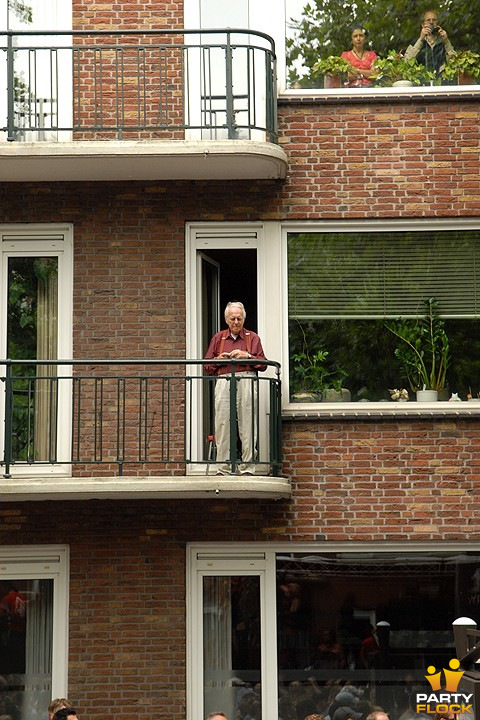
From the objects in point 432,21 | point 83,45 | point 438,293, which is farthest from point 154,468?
point 432,21

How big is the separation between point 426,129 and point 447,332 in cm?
209

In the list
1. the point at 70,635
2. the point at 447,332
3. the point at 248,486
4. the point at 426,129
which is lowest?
the point at 70,635

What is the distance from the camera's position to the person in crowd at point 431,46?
13.4 m

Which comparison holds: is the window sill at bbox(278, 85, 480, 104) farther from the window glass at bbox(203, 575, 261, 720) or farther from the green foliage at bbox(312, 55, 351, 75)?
the window glass at bbox(203, 575, 261, 720)

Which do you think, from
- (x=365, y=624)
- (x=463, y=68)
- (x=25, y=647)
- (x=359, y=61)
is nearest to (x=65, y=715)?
(x=25, y=647)

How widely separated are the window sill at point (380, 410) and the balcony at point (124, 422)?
1.19ft

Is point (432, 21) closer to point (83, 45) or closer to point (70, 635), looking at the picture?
point (83, 45)

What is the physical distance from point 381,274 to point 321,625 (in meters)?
3.59

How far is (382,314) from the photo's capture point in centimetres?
1309

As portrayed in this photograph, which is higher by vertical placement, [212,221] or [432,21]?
[432,21]

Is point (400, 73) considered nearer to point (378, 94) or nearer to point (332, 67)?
point (378, 94)

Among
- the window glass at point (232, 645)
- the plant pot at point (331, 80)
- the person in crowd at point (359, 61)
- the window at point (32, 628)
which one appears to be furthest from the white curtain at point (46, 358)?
the person in crowd at point (359, 61)

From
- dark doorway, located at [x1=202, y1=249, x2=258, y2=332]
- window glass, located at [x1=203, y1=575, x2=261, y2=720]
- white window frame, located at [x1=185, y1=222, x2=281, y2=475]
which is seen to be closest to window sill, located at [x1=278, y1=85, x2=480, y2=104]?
white window frame, located at [x1=185, y1=222, x2=281, y2=475]

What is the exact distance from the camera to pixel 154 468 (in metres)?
12.7
